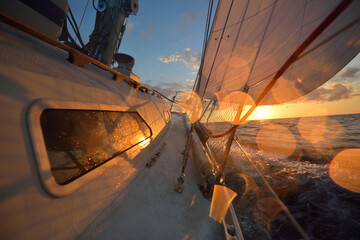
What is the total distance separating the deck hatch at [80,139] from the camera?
4.61ft

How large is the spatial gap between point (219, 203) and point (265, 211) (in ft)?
9.43

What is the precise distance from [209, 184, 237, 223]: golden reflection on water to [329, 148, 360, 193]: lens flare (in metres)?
7.23

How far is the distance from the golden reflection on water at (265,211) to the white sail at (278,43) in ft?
13.9

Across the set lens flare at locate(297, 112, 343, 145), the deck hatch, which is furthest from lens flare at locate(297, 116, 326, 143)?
the deck hatch

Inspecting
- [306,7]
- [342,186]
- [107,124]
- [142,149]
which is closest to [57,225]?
[107,124]

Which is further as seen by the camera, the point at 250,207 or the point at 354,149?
the point at 354,149

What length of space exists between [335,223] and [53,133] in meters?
7.58

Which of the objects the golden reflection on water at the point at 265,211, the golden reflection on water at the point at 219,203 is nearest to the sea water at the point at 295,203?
the golden reflection on water at the point at 265,211

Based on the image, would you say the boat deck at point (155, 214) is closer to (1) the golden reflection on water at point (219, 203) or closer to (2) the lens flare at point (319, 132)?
(1) the golden reflection on water at point (219, 203)

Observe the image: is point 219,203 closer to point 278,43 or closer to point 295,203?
Answer: point 295,203

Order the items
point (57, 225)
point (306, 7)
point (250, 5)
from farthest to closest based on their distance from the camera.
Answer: point (250, 5)
point (306, 7)
point (57, 225)

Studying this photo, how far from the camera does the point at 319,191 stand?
5129 millimetres

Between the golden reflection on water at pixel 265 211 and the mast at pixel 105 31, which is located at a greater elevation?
the mast at pixel 105 31

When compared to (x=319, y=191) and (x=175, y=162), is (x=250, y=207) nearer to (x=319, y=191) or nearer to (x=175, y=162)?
(x=175, y=162)
